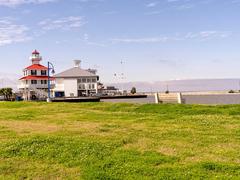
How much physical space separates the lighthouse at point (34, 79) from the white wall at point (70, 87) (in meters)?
13.8

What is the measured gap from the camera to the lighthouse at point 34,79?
4497 inches

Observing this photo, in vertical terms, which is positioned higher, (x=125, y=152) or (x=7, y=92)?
(x=7, y=92)

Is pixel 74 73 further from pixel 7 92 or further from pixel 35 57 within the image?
pixel 7 92

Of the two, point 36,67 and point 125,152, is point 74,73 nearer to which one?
point 36,67

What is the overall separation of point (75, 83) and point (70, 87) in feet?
7.82

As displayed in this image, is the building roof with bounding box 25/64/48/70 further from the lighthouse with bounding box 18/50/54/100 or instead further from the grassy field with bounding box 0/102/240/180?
the grassy field with bounding box 0/102/240/180

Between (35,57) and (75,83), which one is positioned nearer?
(35,57)

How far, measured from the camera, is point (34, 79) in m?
118

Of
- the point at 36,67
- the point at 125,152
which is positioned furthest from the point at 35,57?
the point at 125,152

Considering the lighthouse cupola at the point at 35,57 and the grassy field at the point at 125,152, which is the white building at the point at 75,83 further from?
the grassy field at the point at 125,152

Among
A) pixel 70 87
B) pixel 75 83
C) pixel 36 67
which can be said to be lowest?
pixel 70 87

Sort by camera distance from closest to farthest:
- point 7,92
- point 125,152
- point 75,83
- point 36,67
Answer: point 125,152 < point 7,92 < point 36,67 < point 75,83

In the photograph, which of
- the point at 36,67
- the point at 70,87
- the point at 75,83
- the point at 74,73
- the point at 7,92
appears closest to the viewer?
the point at 7,92

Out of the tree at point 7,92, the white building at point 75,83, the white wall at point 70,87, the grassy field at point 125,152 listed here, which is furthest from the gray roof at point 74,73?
the grassy field at point 125,152
